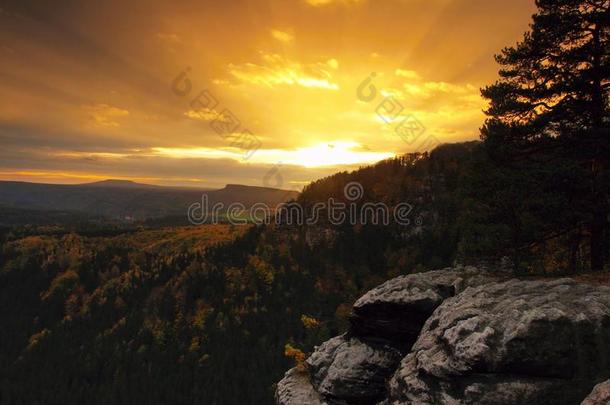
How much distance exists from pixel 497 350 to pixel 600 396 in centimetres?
274

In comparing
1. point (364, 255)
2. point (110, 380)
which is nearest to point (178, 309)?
point (110, 380)

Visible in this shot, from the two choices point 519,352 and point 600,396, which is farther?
point 519,352

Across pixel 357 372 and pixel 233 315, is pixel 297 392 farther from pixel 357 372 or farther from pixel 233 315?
pixel 233 315

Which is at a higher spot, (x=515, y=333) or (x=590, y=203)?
(x=590, y=203)

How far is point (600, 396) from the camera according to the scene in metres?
9.77

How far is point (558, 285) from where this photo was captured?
14367 mm

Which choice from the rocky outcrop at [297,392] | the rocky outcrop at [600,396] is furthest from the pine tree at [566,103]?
the rocky outcrop at [297,392]

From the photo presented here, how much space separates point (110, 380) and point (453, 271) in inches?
6080

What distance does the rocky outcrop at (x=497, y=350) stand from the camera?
11.6 metres

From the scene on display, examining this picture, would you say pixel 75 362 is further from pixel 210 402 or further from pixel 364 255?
pixel 364 255

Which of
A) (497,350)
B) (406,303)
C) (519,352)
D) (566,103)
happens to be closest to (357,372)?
(406,303)

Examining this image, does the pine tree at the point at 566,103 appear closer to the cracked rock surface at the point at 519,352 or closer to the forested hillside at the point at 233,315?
the cracked rock surface at the point at 519,352

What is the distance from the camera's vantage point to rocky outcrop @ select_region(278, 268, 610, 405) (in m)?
11.6

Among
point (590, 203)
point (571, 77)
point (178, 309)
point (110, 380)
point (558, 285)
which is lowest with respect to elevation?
point (110, 380)
